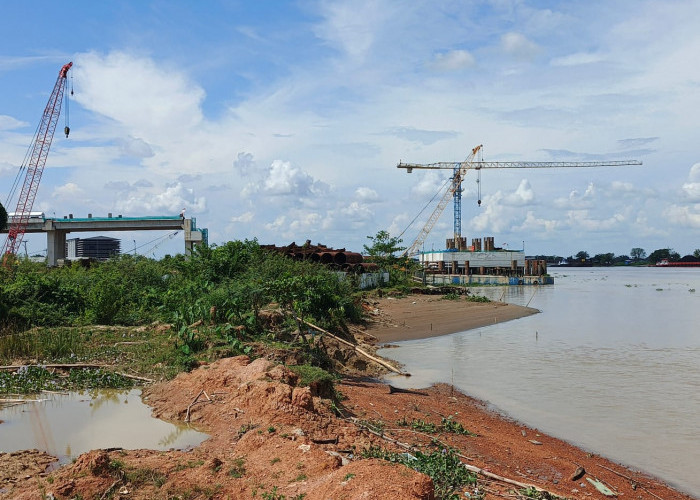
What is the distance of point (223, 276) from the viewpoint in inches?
746

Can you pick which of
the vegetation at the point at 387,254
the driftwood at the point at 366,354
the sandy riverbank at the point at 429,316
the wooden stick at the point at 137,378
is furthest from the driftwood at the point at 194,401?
the vegetation at the point at 387,254

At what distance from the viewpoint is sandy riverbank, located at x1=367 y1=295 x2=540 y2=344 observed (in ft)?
73.6

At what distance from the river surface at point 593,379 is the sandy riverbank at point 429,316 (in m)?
1.15

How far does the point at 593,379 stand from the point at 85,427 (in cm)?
1193

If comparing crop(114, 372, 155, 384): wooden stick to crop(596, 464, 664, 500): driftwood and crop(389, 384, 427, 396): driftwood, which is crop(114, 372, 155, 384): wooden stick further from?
crop(596, 464, 664, 500): driftwood

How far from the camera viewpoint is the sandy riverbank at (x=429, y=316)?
22438 millimetres

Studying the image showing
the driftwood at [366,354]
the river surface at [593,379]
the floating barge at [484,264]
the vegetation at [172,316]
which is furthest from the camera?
the floating barge at [484,264]

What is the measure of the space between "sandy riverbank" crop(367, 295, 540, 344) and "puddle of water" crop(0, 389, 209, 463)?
464 inches

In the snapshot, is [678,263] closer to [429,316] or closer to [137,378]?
[429,316]

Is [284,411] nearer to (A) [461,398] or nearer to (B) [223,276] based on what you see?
(A) [461,398]

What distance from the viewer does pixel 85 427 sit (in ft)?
26.2

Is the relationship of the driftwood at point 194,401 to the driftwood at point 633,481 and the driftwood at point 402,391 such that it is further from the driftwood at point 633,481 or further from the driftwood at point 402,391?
the driftwood at point 633,481

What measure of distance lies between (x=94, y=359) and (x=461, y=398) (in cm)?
764

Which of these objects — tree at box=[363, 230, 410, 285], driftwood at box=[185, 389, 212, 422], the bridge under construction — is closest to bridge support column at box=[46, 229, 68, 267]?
the bridge under construction
